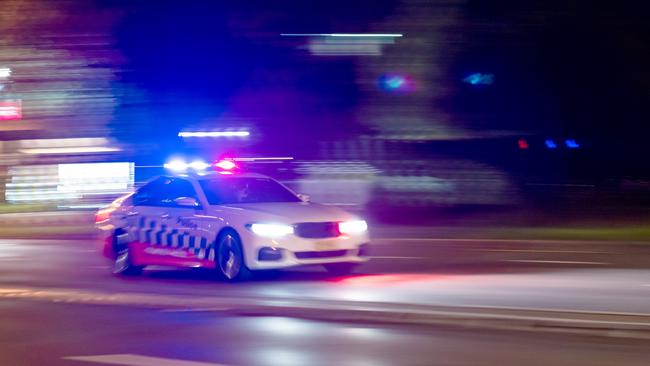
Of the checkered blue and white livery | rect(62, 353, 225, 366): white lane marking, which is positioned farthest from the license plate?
rect(62, 353, 225, 366): white lane marking

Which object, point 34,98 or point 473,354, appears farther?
point 34,98

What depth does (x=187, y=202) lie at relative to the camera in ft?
47.1

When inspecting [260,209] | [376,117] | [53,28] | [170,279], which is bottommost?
[170,279]

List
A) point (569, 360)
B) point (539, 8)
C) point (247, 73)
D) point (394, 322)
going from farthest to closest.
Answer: point (247, 73) < point (539, 8) < point (394, 322) < point (569, 360)

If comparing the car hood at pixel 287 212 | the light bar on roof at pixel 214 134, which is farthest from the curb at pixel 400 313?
the light bar on roof at pixel 214 134

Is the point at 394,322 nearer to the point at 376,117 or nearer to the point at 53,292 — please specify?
the point at 53,292

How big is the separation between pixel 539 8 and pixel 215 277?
13032 mm

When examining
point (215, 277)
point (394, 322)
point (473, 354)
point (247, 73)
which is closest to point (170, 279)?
point (215, 277)

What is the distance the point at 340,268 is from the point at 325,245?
764 millimetres

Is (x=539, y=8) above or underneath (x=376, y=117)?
above

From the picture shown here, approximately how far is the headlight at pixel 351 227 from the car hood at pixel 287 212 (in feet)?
0.21

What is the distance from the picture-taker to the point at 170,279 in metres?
14.6

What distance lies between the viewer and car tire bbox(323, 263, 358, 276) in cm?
1421

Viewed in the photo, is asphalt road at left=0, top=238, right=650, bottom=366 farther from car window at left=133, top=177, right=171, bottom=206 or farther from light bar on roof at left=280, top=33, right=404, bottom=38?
light bar on roof at left=280, top=33, right=404, bottom=38
